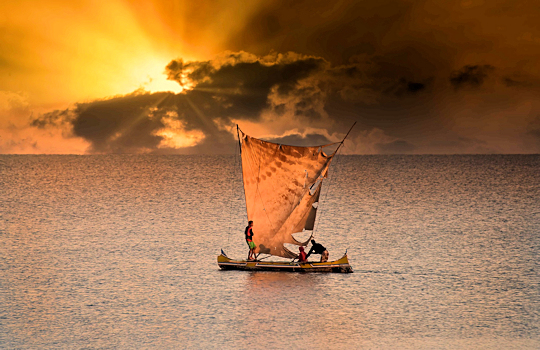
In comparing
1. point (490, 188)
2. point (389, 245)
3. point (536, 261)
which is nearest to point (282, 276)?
point (389, 245)

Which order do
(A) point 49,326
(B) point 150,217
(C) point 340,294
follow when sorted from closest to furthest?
(A) point 49,326
(C) point 340,294
(B) point 150,217

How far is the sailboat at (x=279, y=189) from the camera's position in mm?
29703

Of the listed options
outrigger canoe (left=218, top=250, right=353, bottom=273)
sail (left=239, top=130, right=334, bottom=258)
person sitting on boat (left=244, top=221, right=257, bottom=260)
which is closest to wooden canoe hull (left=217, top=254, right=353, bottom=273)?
outrigger canoe (left=218, top=250, right=353, bottom=273)

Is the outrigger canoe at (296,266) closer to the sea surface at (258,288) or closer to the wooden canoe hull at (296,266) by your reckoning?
the wooden canoe hull at (296,266)

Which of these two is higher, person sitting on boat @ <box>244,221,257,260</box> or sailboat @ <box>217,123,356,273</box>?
sailboat @ <box>217,123,356,273</box>

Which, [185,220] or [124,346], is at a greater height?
[185,220]

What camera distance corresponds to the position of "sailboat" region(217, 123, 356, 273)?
29703mm

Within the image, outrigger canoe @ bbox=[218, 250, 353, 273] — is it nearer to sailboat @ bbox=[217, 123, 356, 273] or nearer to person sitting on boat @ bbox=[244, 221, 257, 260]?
sailboat @ bbox=[217, 123, 356, 273]

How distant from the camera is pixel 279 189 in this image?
98.5 feet

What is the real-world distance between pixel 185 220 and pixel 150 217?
4.36m

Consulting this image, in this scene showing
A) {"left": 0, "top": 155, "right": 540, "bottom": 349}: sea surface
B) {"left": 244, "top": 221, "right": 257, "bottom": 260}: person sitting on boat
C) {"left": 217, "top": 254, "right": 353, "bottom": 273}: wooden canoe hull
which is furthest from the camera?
{"left": 244, "top": 221, "right": 257, "bottom": 260}: person sitting on boat

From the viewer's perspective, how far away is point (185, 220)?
173ft

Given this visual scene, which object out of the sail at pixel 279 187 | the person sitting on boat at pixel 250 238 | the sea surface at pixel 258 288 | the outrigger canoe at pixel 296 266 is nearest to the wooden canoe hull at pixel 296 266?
the outrigger canoe at pixel 296 266

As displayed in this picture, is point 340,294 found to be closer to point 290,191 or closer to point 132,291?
point 290,191
